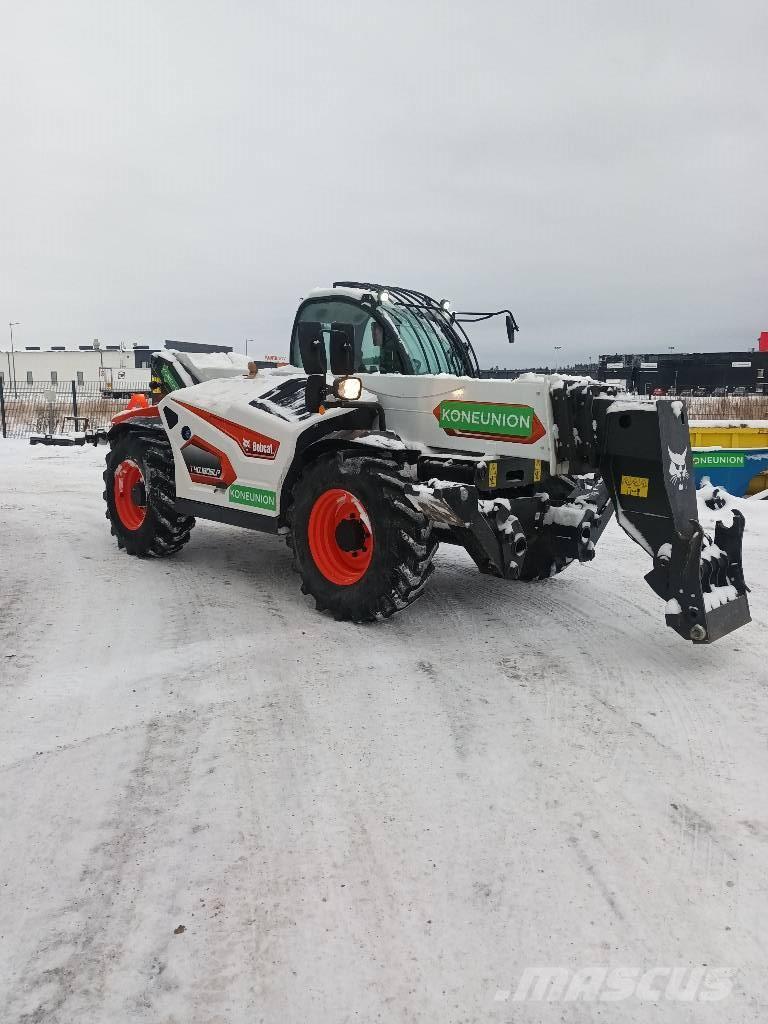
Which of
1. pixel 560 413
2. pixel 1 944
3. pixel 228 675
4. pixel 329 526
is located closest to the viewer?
pixel 1 944

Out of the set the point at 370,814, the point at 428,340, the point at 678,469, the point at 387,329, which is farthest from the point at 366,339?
the point at 370,814

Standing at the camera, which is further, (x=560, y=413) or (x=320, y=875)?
(x=560, y=413)

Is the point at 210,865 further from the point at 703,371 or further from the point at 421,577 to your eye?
the point at 703,371

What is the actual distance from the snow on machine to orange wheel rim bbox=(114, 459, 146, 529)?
0.77 meters

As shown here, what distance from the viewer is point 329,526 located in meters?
5.49

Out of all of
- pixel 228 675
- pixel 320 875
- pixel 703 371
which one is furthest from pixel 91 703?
pixel 703 371

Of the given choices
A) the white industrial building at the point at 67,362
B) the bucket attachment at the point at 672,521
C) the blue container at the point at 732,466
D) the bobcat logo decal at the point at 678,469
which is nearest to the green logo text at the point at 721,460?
the blue container at the point at 732,466

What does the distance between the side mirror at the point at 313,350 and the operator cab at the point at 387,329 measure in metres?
0.01

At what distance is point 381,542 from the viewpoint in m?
5.00

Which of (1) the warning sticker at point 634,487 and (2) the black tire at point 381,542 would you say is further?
(2) the black tire at point 381,542

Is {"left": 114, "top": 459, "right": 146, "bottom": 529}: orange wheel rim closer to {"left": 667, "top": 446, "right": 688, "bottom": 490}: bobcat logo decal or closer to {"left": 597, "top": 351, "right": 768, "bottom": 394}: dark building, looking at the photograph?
{"left": 667, "top": 446, "right": 688, "bottom": 490}: bobcat logo decal

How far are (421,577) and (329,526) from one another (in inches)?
33.9

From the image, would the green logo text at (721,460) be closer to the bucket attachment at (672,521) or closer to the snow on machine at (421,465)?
the snow on machine at (421,465)

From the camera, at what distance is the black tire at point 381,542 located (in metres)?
4.91
